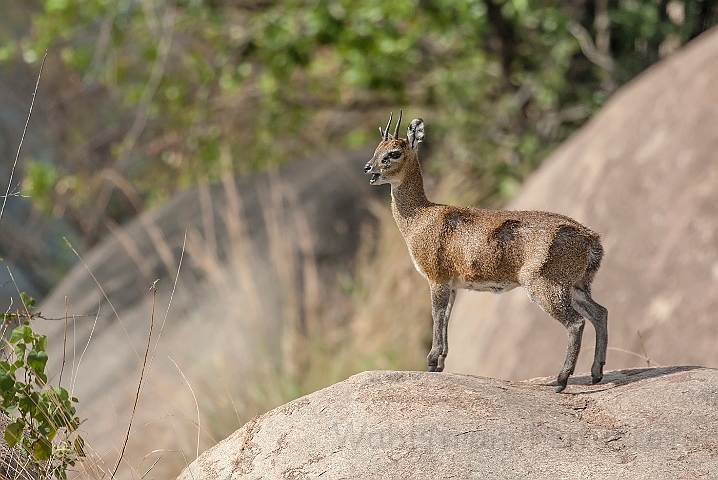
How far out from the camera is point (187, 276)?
30.3 feet

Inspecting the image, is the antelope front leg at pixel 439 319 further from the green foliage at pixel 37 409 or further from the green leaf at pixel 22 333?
the green leaf at pixel 22 333

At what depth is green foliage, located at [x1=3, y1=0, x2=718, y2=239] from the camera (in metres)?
9.29

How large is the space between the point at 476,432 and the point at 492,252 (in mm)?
695

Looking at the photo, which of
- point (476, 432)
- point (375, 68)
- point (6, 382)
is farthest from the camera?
point (375, 68)

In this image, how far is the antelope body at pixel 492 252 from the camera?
3.37m

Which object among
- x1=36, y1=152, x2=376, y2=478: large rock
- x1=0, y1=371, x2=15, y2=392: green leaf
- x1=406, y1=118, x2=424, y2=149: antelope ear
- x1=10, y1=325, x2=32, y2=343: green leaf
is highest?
x1=406, y1=118, x2=424, y2=149: antelope ear

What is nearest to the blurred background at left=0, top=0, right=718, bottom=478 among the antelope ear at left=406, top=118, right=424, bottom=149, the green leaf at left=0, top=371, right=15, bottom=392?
the antelope ear at left=406, top=118, right=424, bottom=149

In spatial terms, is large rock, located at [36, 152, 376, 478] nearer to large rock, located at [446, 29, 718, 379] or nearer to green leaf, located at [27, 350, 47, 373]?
large rock, located at [446, 29, 718, 379]

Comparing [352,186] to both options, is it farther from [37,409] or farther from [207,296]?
[37,409]

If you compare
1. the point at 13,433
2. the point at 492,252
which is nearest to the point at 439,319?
the point at 492,252

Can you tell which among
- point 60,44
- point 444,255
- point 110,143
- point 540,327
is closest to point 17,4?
point 110,143

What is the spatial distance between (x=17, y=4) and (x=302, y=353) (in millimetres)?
11528

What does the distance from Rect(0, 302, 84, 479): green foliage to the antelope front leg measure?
54.8 inches

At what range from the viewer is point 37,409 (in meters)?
3.45
